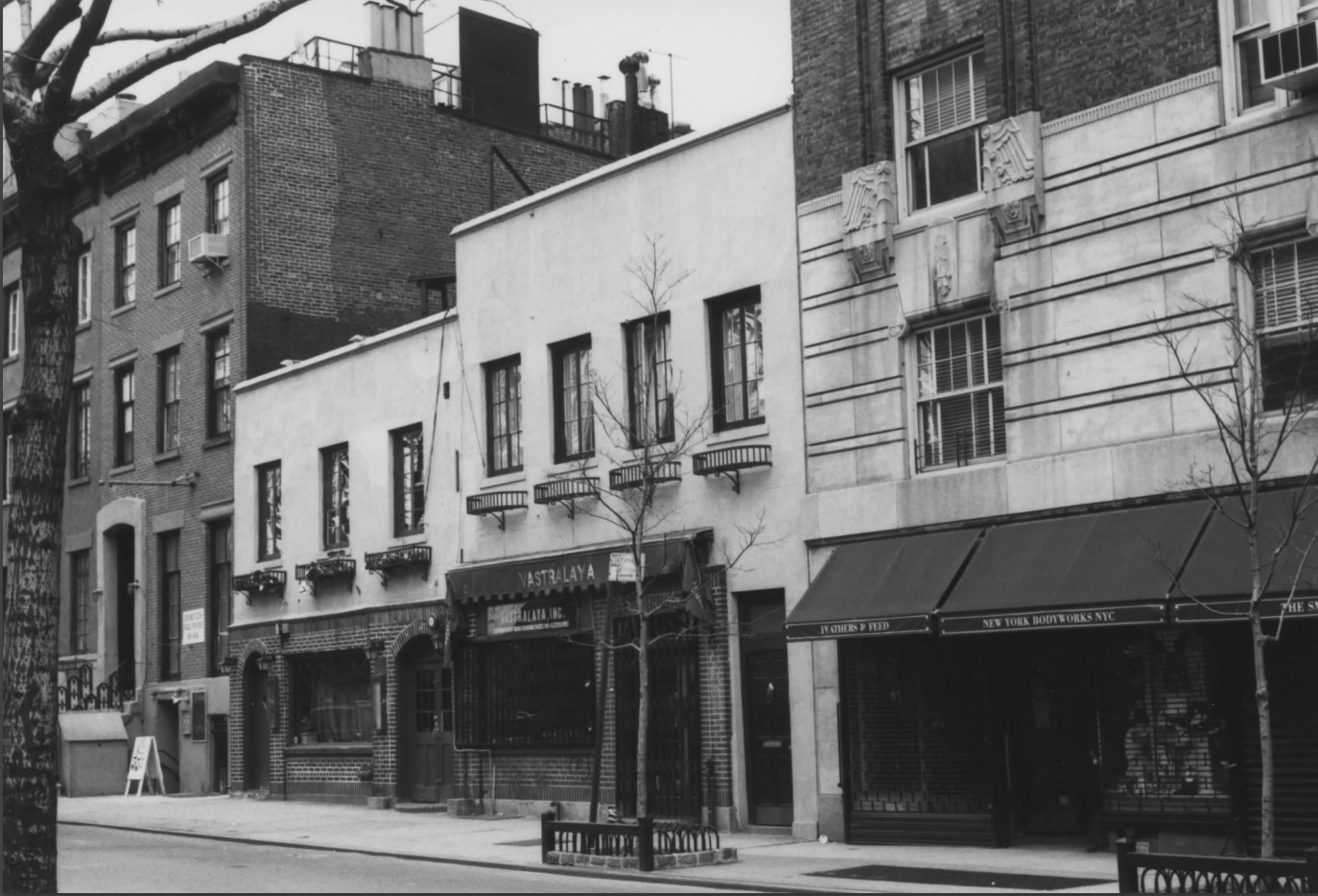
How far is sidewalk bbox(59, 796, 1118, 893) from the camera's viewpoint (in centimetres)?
1642

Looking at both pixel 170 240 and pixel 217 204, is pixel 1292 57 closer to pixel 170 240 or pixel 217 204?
pixel 217 204

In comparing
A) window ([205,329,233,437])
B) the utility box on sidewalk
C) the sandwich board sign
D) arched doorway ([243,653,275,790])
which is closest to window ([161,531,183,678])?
the utility box on sidewalk

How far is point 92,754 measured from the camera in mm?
34906

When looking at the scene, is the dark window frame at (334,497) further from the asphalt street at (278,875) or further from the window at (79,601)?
the window at (79,601)

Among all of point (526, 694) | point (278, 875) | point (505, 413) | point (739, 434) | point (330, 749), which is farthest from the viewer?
point (330, 749)

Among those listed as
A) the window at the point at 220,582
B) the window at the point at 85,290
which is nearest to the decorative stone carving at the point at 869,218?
the window at the point at 220,582

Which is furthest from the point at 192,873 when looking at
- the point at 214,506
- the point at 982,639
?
Result: the point at 214,506

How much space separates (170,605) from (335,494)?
7374mm

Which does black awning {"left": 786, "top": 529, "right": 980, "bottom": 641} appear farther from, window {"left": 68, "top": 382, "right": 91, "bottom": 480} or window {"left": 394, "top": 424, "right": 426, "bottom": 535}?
window {"left": 68, "top": 382, "right": 91, "bottom": 480}

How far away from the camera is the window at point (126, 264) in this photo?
37812 millimetres

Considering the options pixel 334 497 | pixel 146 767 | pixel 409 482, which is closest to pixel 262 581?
pixel 334 497

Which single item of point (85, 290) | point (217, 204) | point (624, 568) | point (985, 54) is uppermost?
point (217, 204)

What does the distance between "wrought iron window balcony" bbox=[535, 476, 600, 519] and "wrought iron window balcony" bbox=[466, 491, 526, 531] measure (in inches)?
26.0

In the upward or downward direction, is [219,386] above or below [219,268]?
below
